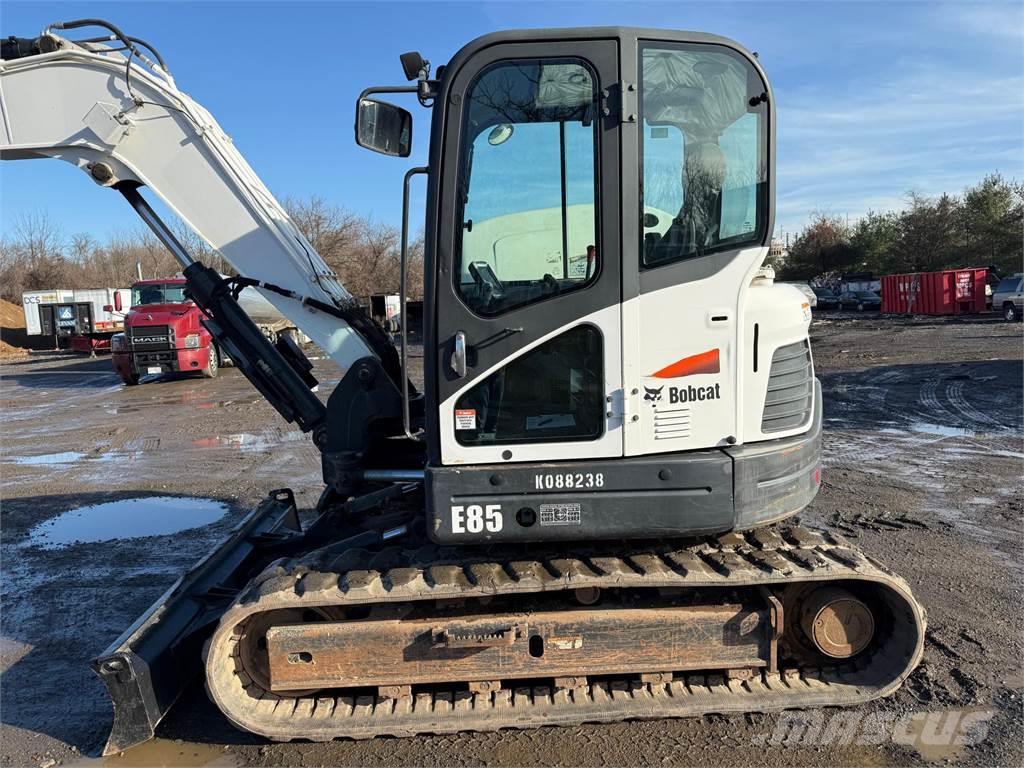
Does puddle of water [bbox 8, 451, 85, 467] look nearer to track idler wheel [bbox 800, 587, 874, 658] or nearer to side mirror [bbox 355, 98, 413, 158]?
side mirror [bbox 355, 98, 413, 158]

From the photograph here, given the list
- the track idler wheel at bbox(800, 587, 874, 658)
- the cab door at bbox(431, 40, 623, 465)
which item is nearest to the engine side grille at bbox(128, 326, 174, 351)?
the cab door at bbox(431, 40, 623, 465)

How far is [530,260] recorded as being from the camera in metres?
3.08

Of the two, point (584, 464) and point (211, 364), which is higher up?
point (584, 464)

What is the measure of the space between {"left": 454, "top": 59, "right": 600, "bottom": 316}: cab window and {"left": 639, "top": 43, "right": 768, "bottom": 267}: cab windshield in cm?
26

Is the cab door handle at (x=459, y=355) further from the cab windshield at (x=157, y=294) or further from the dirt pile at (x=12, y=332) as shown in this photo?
the dirt pile at (x=12, y=332)

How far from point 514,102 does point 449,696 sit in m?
2.69

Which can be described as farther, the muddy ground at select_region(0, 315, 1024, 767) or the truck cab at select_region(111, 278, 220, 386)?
the truck cab at select_region(111, 278, 220, 386)

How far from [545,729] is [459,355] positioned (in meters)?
1.79

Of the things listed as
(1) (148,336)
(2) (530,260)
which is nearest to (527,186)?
(2) (530,260)

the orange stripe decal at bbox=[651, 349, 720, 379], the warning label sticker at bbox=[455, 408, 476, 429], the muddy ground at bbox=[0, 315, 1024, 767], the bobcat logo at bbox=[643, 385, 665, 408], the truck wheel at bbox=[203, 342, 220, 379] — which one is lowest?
the muddy ground at bbox=[0, 315, 1024, 767]

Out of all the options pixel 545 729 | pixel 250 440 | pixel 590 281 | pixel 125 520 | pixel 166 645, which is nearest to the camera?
pixel 590 281

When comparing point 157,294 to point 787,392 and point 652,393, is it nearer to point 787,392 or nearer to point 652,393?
point 652,393

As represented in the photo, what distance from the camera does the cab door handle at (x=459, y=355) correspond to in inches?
121

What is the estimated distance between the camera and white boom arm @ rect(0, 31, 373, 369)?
3887 mm
